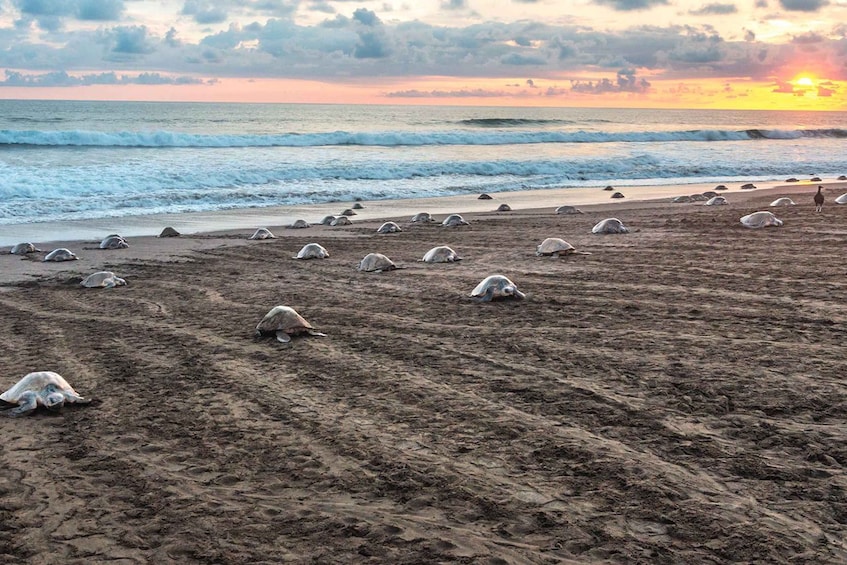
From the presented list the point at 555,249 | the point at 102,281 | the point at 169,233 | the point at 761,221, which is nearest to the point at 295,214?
the point at 169,233

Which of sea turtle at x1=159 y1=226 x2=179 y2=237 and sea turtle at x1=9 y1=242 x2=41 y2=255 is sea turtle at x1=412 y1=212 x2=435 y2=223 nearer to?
sea turtle at x1=159 y1=226 x2=179 y2=237

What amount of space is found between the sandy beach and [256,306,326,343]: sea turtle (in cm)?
11

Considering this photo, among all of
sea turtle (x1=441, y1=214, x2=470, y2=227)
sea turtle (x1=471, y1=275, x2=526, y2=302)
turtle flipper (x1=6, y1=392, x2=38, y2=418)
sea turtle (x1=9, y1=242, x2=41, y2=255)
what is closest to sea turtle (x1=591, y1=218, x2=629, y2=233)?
sea turtle (x1=441, y1=214, x2=470, y2=227)

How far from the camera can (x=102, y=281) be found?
9.06m

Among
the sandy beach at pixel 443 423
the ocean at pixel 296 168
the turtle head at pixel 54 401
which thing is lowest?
the sandy beach at pixel 443 423

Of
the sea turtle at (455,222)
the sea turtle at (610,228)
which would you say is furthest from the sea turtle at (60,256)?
the sea turtle at (610,228)

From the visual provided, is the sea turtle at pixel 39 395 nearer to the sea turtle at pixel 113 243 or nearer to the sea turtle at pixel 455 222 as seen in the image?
the sea turtle at pixel 113 243

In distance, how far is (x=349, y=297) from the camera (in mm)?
8047

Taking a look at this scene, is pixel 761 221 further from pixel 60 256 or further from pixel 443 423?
pixel 60 256

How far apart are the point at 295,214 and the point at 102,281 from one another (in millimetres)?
10116

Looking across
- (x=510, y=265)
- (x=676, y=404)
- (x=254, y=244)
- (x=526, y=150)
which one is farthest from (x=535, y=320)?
(x=526, y=150)

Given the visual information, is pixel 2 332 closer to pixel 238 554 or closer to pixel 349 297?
pixel 349 297

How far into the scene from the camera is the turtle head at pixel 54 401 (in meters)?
4.66

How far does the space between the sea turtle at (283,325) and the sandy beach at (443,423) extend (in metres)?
0.11
